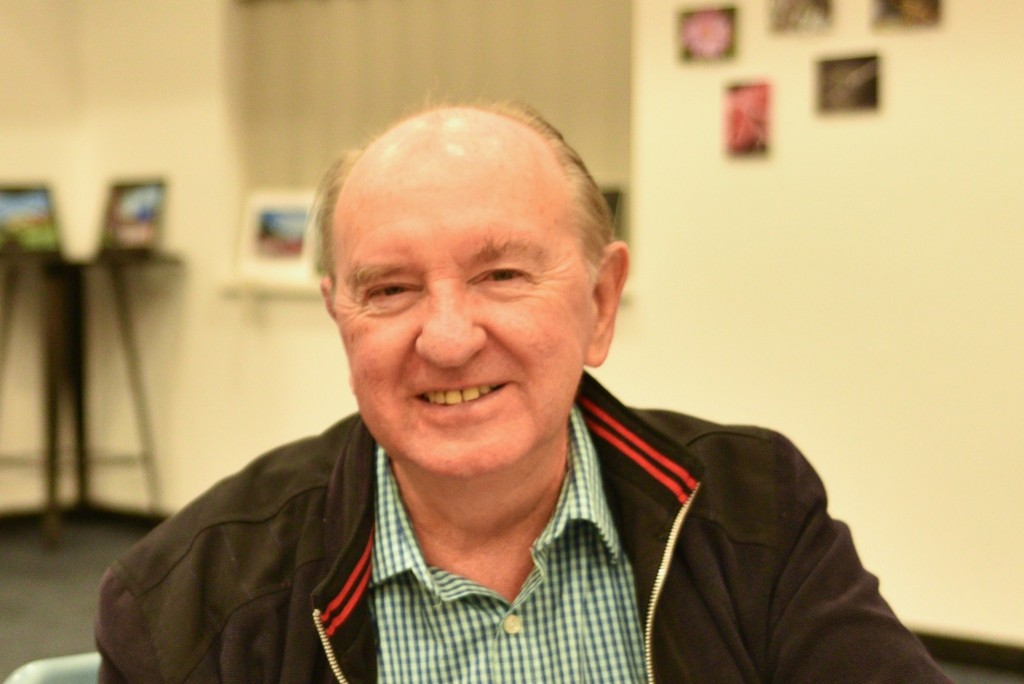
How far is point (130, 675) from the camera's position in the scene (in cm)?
120

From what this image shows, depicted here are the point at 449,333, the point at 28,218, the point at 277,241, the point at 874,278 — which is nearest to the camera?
the point at 449,333

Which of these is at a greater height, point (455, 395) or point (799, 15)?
point (799, 15)

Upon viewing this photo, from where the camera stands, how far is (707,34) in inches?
138

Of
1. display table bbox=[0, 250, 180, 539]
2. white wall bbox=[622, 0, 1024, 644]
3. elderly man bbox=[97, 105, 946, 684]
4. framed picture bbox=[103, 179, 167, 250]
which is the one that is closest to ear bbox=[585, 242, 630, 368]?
elderly man bbox=[97, 105, 946, 684]

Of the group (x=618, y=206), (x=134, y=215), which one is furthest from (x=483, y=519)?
(x=134, y=215)

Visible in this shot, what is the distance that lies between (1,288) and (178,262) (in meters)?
0.89

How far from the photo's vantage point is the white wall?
316 cm

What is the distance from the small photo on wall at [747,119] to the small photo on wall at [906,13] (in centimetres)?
37

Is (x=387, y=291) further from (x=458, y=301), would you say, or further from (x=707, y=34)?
(x=707, y=34)

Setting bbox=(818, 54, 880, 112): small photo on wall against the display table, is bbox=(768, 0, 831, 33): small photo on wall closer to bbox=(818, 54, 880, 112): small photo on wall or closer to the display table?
bbox=(818, 54, 880, 112): small photo on wall

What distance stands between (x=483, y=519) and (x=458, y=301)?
264 mm

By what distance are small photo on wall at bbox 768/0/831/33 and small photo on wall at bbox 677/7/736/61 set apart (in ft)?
0.43

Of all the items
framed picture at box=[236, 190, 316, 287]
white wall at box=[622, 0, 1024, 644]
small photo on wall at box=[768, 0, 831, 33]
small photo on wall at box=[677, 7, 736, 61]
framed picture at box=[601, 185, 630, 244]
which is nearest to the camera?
white wall at box=[622, 0, 1024, 644]

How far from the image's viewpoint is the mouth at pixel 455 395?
122 cm
